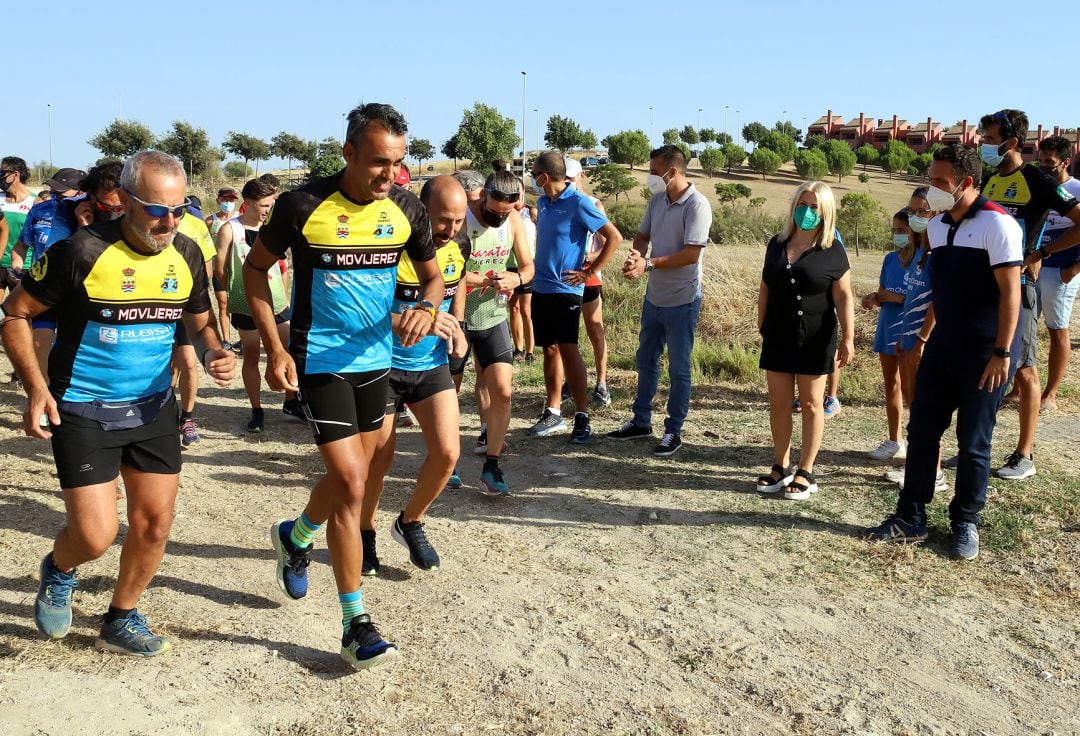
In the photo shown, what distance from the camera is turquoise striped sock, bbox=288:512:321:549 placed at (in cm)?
439

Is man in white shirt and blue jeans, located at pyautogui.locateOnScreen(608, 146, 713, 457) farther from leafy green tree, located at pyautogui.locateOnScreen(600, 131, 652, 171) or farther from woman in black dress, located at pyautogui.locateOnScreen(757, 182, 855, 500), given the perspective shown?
leafy green tree, located at pyautogui.locateOnScreen(600, 131, 652, 171)

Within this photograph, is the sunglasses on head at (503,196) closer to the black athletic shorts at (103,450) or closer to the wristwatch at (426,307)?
the wristwatch at (426,307)

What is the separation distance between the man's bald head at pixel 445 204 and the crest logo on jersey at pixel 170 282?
1.38 m

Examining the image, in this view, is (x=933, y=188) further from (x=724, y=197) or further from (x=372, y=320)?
(x=724, y=197)

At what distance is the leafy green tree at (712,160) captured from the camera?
67375 mm

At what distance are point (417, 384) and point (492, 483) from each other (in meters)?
1.56

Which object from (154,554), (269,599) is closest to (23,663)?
(154,554)

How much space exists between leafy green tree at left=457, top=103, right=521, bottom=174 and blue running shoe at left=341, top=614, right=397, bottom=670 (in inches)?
2409

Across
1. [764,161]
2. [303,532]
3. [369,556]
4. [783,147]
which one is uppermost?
[783,147]

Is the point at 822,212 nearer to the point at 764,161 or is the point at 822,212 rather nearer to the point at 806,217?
the point at 806,217

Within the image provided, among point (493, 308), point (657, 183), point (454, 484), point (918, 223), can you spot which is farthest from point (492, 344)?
point (918, 223)

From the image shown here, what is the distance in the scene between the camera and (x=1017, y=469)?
628cm

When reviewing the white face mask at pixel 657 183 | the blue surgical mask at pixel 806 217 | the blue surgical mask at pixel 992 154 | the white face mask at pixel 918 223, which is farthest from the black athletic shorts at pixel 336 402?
the blue surgical mask at pixel 992 154

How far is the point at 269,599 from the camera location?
4.55 metres
